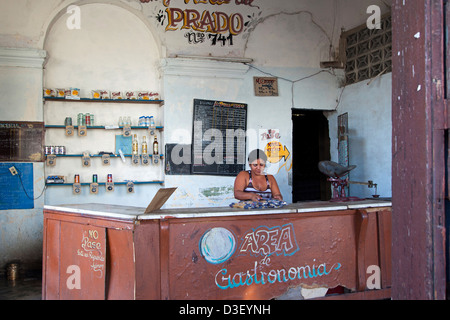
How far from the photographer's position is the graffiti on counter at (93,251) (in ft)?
10.9

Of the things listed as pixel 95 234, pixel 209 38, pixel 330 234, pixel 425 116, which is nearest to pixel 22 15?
pixel 209 38

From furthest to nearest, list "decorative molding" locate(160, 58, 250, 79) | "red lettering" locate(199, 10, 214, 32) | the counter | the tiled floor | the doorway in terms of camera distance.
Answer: the doorway, "red lettering" locate(199, 10, 214, 32), "decorative molding" locate(160, 58, 250, 79), the tiled floor, the counter

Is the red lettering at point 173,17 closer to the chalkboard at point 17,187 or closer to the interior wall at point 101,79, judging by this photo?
the interior wall at point 101,79

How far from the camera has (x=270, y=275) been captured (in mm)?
3516

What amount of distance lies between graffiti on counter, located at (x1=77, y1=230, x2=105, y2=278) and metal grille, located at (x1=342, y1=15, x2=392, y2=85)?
4456 millimetres

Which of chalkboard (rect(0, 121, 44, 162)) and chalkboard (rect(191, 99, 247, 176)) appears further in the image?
chalkboard (rect(191, 99, 247, 176))

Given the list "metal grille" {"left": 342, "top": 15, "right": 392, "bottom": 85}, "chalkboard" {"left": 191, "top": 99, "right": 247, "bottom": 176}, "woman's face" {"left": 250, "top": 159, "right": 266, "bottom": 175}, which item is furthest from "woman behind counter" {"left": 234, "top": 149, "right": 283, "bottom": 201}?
"metal grille" {"left": 342, "top": 15, "right": 392, "bottom": 85}

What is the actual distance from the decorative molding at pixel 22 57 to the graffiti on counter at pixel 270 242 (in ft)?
13.1

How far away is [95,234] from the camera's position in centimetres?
340

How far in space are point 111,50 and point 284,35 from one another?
9.22 ft

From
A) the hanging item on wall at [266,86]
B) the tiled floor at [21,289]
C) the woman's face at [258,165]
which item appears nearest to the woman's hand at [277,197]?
the woman's face at [258,165]

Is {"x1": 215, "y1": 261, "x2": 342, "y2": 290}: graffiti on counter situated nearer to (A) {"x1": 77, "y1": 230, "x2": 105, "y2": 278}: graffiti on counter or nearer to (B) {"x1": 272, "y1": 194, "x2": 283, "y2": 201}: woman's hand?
(A) {"x1": 77, "y1": 230, "x2": 105, "y2": 278}: graffiti on counter

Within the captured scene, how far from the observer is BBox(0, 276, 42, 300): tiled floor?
14.5 ft

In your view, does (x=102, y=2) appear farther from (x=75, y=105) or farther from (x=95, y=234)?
(x=95, y=234)
